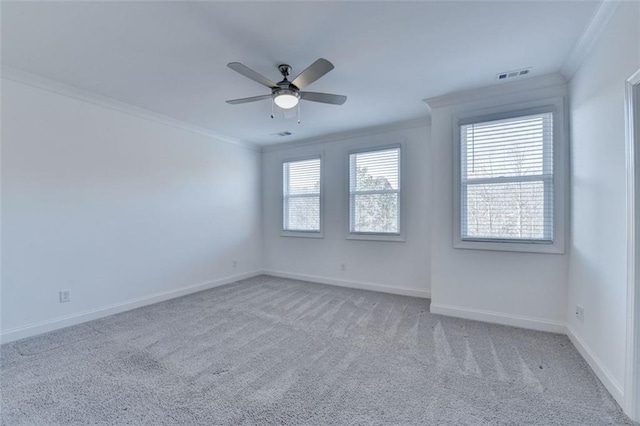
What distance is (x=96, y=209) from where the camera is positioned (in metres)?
3.26

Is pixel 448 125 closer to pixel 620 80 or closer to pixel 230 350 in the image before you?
pixel 620 80

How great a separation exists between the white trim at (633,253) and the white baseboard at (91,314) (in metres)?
4.62

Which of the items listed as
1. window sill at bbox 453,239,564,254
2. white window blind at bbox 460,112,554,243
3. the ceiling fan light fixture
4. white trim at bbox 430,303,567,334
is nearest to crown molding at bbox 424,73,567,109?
white window blind at bbox 460,112,554,243

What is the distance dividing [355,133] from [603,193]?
3146 mm

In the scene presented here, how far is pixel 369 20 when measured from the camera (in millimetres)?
1990

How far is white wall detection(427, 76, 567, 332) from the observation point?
2865 mm

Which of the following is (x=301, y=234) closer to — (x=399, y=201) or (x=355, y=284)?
(x=355, y=284)

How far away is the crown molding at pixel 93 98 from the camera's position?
2.67 metres

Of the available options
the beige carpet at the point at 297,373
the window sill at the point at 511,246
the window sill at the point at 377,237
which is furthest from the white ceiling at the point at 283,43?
the beige carpet at the point at 297,373

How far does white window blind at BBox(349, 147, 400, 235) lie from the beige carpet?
151cm

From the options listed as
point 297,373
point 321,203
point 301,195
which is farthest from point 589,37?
point 301,195

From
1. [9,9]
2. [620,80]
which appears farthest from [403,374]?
[9,9]

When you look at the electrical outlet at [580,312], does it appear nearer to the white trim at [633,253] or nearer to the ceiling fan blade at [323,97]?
the white trim at [633,253]

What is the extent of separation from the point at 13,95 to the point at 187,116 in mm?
1649
